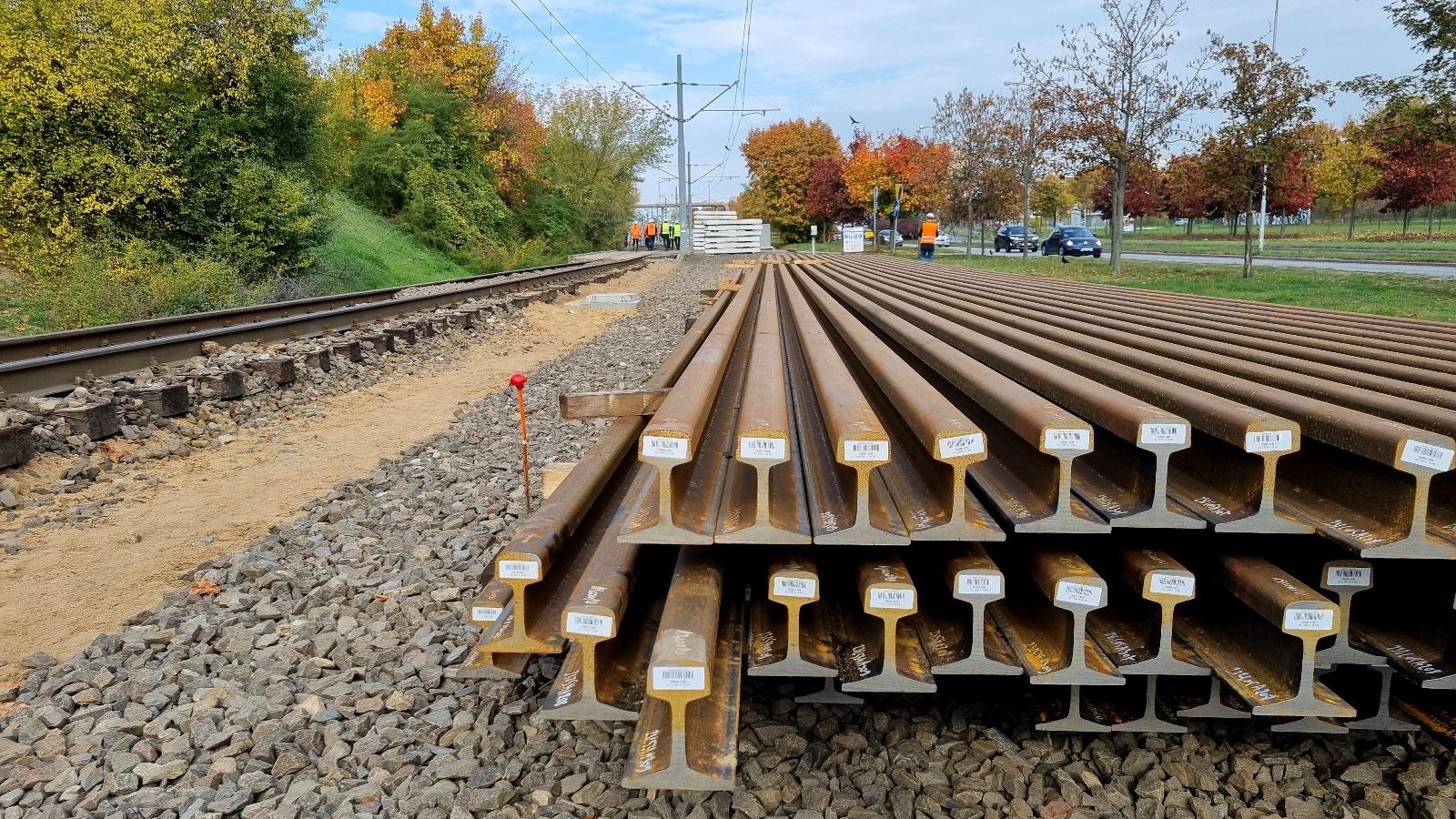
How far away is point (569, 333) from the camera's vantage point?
16.1 m

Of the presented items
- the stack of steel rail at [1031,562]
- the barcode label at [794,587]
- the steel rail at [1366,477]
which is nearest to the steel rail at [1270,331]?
the stack of steel rail at [1031,562]

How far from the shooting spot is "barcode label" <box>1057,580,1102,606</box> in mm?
2461

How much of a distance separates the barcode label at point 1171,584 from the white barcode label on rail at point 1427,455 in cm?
59

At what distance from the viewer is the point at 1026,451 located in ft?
10.2

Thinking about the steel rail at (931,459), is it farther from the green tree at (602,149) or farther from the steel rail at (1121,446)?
the green tree at (602,149)

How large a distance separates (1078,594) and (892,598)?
503mm

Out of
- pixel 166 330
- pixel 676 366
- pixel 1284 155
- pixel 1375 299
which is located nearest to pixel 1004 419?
pixel 676 366

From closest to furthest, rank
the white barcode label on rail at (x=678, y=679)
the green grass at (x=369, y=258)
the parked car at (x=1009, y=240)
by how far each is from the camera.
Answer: the white barcode label on rail at (x=678, y=679)
the green grass at (x=369, y=258)
the parked car at (x=1009, y=240)

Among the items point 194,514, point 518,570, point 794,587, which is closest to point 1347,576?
point 794,587

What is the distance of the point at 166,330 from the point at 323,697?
9.83 m

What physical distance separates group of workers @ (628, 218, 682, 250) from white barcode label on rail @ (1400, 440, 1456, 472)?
60.8 metres

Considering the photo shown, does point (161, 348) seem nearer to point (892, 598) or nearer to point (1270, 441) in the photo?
point (892, 598)

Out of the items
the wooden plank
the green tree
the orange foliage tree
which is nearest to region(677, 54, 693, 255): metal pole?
the green tree

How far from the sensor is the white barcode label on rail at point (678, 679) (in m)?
2.22
